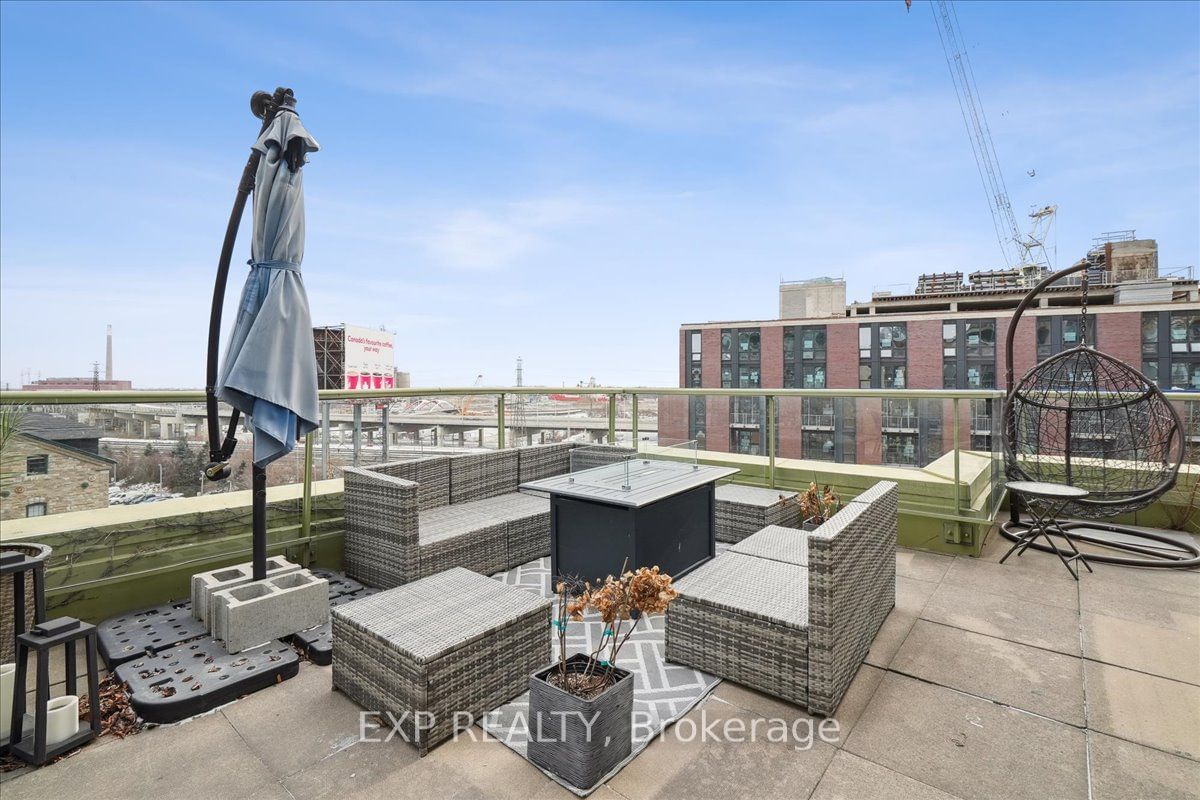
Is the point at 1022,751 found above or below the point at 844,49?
below

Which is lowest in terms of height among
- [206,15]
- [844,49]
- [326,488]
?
[326,488]

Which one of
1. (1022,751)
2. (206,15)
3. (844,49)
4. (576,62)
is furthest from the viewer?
(844,49)

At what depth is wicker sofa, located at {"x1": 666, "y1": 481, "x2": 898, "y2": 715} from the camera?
2.09 m

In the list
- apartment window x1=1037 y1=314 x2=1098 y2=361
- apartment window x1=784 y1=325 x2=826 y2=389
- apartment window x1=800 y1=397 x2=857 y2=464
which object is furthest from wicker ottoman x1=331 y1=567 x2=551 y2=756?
apartment window x1=1037 y1=314 x2=1098 y2=361

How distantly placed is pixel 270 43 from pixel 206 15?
770 millimetres

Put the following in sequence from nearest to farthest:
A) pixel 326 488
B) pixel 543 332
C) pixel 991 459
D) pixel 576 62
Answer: pixel 326 488
pixel 991 459
pixel 576 62
pixel 543 332

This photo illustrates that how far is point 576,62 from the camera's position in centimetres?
1094

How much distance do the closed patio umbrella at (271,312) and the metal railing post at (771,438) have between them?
356 cm

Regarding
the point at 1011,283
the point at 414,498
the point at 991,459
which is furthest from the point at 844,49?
the point at 1011,283

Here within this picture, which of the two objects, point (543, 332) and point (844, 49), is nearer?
point (844, 49)

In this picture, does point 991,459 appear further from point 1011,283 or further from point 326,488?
point 1011,283

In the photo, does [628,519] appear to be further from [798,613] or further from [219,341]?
[219,341]

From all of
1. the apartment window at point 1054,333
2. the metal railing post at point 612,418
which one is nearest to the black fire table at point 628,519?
the metal railing post at point 612,418

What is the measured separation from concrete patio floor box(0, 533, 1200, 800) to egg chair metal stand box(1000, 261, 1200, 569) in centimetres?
164
